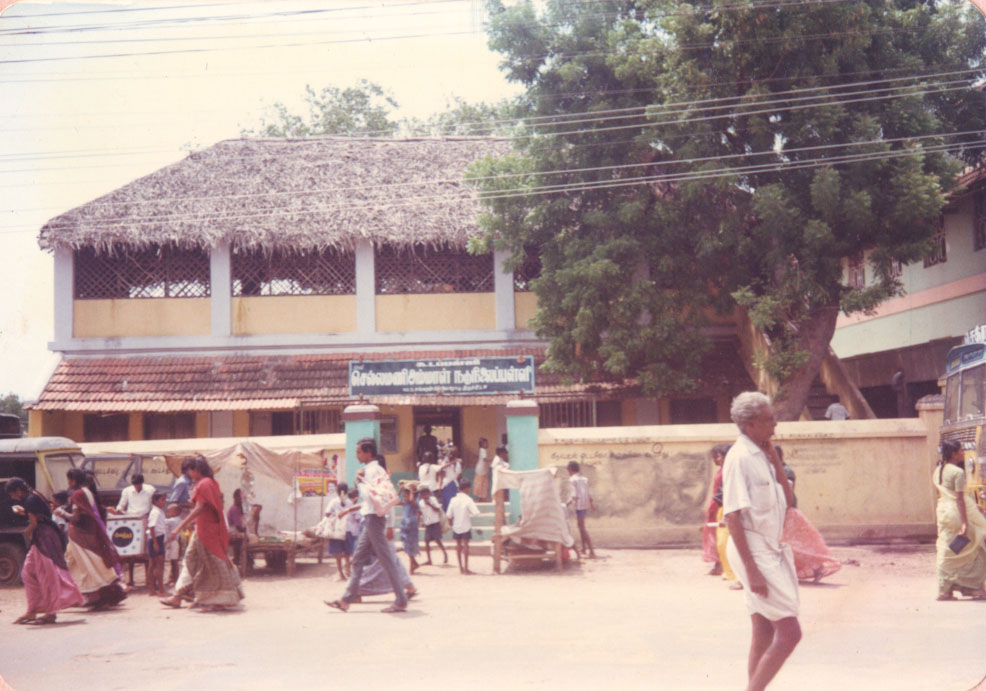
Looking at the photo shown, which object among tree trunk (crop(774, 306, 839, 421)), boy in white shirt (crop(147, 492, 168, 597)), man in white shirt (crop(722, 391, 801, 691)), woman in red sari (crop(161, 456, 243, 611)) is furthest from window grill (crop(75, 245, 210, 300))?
man in white shirt (crop(722, 391, 801, 691))

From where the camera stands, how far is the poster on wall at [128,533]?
35.8 ft

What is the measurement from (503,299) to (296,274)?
3963 mm

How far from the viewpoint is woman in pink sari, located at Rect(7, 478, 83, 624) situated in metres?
8.51

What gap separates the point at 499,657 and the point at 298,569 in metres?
7.16

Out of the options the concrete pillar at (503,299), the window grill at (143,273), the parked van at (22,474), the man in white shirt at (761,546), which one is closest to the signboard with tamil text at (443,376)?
the concrete pillar at (503,299)

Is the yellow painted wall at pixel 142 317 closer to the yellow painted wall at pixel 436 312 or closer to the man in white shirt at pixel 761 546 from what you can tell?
the yellow painted wall at pixel 436 312

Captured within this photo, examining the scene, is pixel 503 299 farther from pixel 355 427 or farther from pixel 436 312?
pixel 355 427

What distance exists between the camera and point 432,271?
18.1 m

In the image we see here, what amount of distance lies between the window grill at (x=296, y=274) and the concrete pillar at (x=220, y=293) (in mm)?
287

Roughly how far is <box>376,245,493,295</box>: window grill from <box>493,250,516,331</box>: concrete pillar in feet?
0.81

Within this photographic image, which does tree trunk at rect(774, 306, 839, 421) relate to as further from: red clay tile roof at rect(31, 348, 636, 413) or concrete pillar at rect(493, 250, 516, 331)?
concrete pillar at rect(493, 250, 516, 331)

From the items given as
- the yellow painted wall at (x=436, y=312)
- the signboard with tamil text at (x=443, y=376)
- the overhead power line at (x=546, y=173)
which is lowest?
the signboard with tamil text at (x=443, y=376)

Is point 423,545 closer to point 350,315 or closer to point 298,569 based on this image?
point 298,569

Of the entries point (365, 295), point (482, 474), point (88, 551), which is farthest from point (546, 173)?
point (88, 551)
